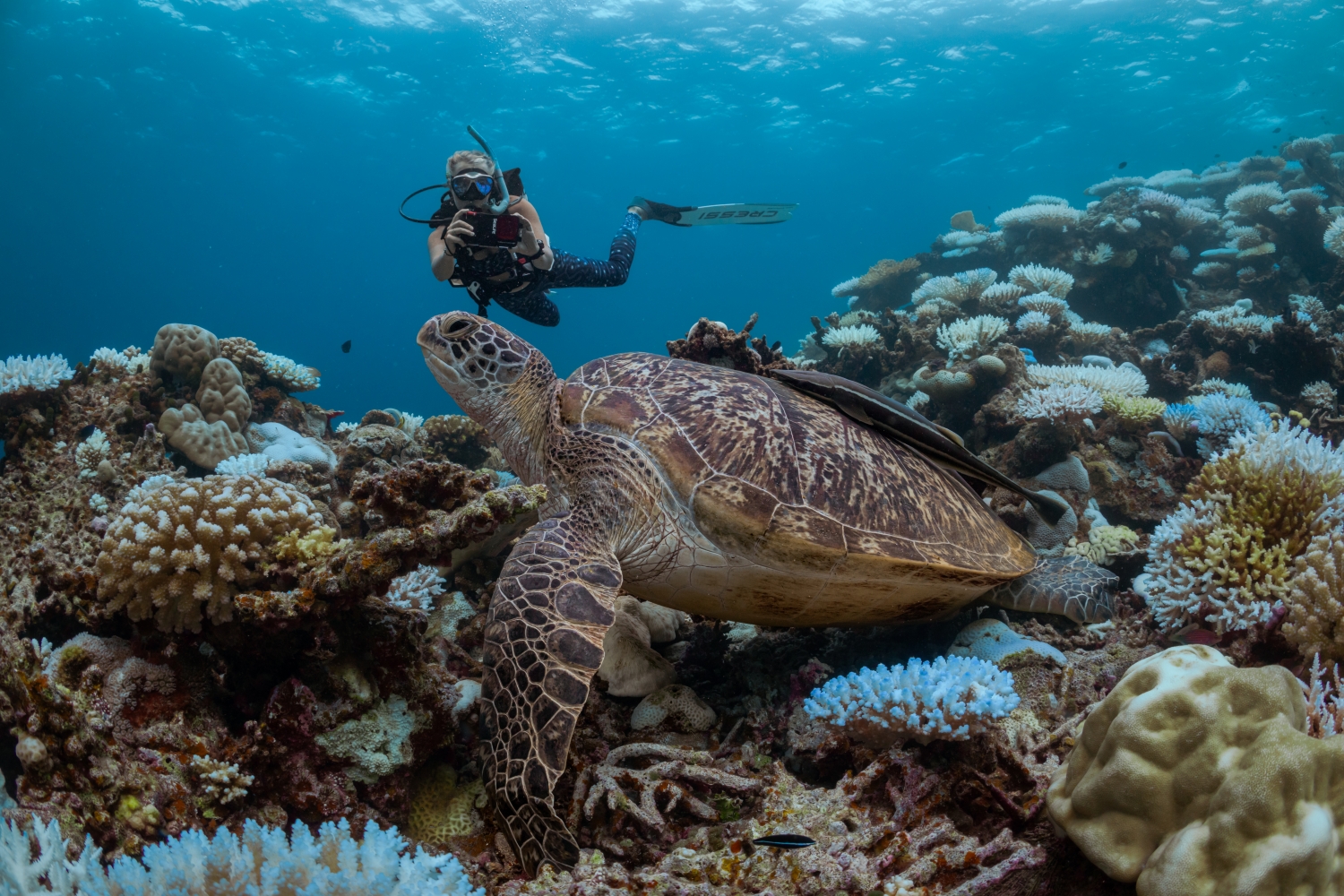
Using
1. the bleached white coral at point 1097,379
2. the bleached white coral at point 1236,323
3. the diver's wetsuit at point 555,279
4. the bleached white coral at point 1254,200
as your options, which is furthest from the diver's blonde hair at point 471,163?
the bleached white coral at point 1254,200

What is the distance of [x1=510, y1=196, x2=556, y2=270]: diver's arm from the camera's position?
541cm

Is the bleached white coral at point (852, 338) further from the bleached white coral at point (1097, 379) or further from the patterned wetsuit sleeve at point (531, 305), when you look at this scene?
the patterned wetsuit sleeve at point (531, 305)

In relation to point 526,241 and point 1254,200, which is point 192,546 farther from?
point 1254,200

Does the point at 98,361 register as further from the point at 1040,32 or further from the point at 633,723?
the point at 1040,32

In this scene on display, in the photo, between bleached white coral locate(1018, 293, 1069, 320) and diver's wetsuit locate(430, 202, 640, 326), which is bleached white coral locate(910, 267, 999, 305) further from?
diver's wetsuit locate(430, 202, 640, 326)

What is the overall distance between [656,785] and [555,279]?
5.51 meters

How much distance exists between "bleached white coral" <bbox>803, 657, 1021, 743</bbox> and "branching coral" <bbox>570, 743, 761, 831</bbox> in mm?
406


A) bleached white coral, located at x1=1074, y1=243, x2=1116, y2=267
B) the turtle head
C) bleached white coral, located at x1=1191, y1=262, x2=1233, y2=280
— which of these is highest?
bleached white coral, located at x1=1074, y1=243, x2=1116, y2=267

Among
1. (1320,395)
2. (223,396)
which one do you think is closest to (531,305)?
(223,396)

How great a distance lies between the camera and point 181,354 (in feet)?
17.7

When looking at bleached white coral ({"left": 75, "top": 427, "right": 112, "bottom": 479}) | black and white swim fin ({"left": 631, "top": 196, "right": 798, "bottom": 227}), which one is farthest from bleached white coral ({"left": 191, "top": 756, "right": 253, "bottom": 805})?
black and white swim fin ({"left": 631, "top": 196, "right": 798, "bottom": 227})

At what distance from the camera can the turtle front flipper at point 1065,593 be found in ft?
9.80

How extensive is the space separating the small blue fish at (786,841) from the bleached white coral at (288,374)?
6615mm

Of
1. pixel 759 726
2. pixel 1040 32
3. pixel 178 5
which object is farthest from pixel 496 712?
pixel 1040 32
